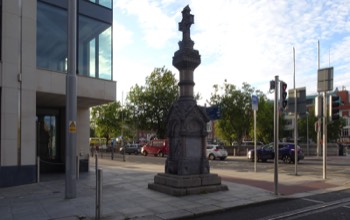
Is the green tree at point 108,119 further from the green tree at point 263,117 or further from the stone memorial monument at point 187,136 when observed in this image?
the stone memorial monument at point 187,136

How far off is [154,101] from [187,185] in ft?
172

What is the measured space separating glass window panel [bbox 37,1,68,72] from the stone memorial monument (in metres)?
6.25

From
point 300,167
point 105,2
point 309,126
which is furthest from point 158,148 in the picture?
point 309,126

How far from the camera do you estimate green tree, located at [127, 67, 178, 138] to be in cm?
6359

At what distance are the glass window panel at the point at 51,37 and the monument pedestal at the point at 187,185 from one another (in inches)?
292

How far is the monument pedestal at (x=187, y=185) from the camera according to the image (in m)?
11.3

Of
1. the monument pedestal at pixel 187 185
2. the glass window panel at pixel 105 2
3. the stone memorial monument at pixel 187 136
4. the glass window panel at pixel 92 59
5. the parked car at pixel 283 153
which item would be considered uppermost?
the glass window panel at pixel 105 2

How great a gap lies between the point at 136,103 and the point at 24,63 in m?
50.4

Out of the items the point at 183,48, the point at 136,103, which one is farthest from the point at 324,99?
the point at 136,103

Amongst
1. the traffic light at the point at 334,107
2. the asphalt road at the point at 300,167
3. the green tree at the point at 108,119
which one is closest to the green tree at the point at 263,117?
the green tree at the point at 108,119

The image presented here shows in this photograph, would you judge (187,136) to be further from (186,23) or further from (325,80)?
(325,80)

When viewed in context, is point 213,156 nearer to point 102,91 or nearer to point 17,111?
point 102,91

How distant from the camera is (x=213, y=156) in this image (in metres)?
36.9

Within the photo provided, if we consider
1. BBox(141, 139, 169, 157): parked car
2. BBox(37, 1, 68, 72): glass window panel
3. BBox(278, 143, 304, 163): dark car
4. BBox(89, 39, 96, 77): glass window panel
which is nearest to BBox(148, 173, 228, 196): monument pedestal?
BBox(37, 1, 68, 72): glass window panel
